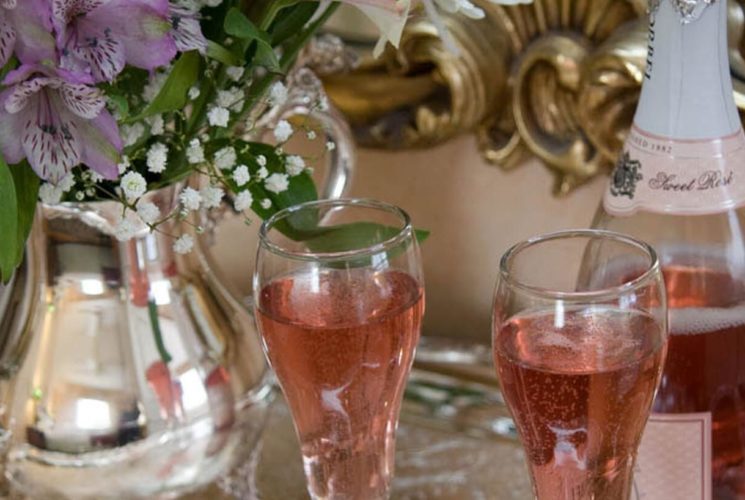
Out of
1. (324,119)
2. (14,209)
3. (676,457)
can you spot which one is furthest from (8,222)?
(676,457)

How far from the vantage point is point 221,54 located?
549 mm

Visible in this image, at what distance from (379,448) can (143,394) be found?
0.15m

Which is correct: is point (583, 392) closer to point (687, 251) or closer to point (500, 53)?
point (687, 251)

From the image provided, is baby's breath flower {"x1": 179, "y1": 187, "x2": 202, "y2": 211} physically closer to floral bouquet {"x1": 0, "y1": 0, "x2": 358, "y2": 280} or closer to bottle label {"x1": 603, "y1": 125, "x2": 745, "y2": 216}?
floral bouquet {"x1": 0, "y1": 0, "x2": 358, "y2": 280}

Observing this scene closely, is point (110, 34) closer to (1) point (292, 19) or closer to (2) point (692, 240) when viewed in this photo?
(1) point (292, 19)

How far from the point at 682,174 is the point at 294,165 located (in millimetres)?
184

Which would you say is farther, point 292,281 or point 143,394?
point 143,394

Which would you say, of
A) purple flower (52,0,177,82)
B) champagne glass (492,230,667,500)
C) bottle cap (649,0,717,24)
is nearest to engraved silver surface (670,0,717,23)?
bottle cap (649,0,717,24)

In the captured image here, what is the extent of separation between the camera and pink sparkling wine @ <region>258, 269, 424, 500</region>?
0.54 meters

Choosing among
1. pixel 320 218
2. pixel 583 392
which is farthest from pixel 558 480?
pixel 320 218

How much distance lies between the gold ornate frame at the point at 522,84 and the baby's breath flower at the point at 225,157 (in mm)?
211

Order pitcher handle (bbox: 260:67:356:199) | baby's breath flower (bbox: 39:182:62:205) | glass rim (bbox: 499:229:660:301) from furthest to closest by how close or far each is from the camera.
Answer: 1. pitcher handle (bbox: 260:67:356:199)
2. baby's breath flower (bbox: 39:182:62:205)
3. glass rim (bbox: 499:229:660:301)

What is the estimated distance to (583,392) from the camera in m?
0.48

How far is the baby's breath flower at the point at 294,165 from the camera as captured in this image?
624 millimetres
